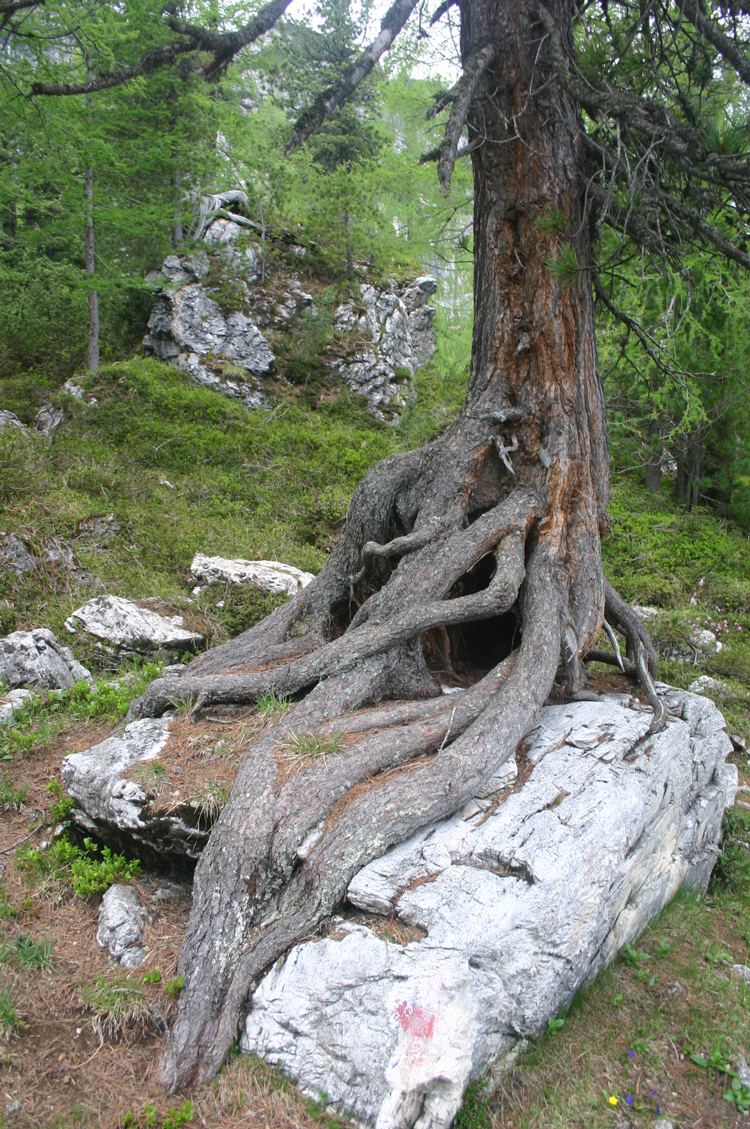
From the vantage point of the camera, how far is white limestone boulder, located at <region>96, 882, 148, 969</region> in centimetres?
341

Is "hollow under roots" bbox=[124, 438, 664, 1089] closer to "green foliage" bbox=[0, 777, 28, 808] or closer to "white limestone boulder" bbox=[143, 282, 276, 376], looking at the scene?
"green foliage" bbox=[0, 777, 28, 808]

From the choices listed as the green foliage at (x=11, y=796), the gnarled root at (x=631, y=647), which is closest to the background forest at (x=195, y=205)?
the gnarled root at (x=631, y=647)

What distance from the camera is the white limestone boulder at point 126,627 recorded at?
21.8 feet

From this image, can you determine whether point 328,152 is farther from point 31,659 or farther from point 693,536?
point 31,659

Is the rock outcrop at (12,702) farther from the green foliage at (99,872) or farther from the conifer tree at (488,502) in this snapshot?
the green foliage at (99,872)

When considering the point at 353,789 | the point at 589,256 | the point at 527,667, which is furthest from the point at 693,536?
the point at 353,789

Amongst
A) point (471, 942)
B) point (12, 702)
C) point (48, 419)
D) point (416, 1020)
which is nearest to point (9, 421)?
point (48, 419)

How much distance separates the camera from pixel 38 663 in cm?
595

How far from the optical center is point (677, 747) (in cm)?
456

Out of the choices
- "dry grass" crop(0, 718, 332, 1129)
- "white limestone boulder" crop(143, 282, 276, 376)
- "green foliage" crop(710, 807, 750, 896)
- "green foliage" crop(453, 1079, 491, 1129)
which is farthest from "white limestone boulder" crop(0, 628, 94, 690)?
"white limestone boulder" crop(143, 282, 276, 376)

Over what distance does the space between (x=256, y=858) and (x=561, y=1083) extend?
5.72 ft

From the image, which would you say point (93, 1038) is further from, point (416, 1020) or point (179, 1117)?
point (416, 1020)

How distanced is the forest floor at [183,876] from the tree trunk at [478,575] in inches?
33.9

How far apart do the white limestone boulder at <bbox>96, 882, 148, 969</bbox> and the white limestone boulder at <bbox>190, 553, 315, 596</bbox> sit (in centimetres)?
440
